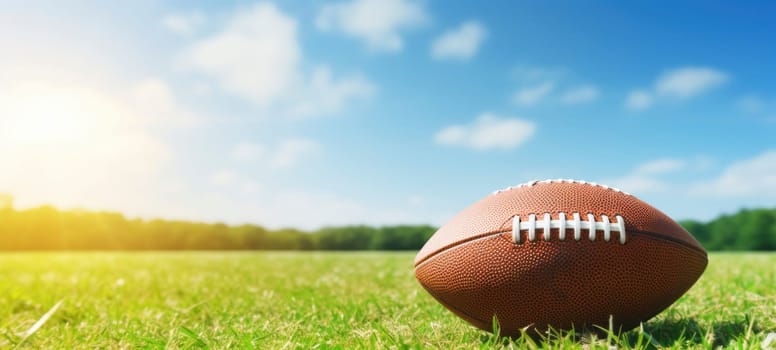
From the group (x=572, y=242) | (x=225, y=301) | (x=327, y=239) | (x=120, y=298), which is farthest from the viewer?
(x=327, y=239)

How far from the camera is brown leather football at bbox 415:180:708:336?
2396 millimetres

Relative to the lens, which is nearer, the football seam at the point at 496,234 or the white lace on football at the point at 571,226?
the white lace on football at the point at 571,226

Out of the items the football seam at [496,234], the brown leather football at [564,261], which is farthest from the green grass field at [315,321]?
the football seam at [496,234]

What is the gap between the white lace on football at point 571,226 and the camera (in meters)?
2.38

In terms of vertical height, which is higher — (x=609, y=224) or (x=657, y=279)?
(x=609, y=224)

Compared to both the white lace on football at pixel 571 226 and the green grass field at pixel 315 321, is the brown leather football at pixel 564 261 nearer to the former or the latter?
the white lace on football at pixel 571 226

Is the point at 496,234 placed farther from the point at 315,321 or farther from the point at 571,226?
the point at 315,321

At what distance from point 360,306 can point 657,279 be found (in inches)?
64.2

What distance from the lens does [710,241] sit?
3131 cm

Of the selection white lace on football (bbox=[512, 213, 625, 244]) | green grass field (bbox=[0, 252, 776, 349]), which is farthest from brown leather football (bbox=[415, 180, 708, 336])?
green grass field (bbox=[0, 252, 776, 349])

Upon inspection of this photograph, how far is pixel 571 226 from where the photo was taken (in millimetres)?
2391

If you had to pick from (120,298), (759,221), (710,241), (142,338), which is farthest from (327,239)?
(142,338)

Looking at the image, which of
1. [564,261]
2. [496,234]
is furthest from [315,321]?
[564,261]

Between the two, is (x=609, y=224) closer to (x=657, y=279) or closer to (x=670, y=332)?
(x=657, y=279)
